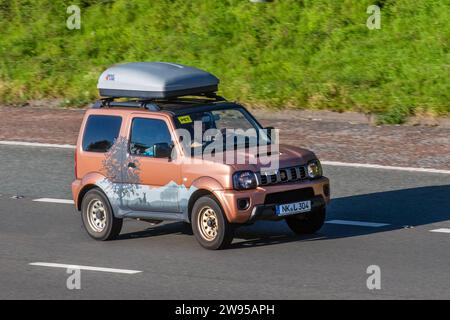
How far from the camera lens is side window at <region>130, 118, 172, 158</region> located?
12836 mm

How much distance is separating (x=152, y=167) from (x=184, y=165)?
1.53 feet

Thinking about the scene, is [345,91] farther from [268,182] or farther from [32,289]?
[32,289]

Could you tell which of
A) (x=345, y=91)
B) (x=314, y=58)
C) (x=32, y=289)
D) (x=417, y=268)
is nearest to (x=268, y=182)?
(x=417, y=268)

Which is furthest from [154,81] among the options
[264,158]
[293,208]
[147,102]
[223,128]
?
[293,208]

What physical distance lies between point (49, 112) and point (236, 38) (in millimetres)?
4627

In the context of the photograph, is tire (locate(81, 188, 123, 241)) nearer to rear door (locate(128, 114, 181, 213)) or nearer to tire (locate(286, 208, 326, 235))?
rear door (locate(128, 114, 181, 213))

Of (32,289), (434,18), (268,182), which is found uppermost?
(434,18)

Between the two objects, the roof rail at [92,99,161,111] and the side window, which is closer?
the side window

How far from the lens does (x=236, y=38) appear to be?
25312 millimetres

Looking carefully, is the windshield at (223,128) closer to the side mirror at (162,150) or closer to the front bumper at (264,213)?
the side mirror at (162,150)

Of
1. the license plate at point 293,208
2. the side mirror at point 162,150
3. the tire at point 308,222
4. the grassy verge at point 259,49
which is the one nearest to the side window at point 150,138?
the side mirror at point 162,150

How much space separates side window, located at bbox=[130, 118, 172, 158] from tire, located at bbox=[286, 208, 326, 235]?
1.75 metres

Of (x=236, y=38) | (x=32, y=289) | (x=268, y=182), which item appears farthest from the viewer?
(x=236, y=38)

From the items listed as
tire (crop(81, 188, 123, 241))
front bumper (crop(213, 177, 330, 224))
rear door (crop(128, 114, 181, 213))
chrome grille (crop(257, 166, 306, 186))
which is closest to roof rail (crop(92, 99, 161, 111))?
rear door (crop(128, 114, 181, 213))
